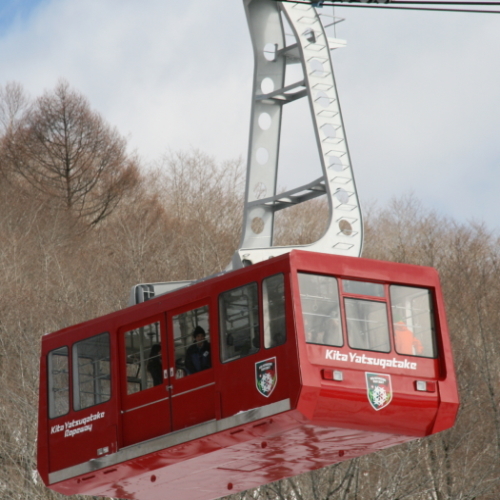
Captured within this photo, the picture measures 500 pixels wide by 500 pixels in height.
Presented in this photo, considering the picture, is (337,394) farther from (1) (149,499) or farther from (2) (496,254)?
(2) (496,254)

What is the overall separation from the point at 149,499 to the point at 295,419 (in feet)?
14.4

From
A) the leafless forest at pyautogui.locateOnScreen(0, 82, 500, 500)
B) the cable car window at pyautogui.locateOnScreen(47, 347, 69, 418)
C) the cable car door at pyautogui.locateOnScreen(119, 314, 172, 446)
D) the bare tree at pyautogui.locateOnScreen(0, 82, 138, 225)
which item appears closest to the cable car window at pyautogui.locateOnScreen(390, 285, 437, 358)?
the cable car door at pyautogui.locateOnScreen(119, 314, 172, 446)

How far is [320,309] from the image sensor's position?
13383 mm

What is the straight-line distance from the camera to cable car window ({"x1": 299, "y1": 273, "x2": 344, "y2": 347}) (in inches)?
520

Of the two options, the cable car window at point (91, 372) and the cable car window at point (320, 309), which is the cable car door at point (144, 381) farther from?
the cable car window at point (320, 309)

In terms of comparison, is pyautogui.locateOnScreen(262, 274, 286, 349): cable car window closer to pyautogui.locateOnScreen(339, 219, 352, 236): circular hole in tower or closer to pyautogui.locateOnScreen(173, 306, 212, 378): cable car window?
pyautogui.locateOnScreen(173, 306, 212, 378): cable car window

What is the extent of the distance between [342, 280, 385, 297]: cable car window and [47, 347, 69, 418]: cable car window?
433 centimetres

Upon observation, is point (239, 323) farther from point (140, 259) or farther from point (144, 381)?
point (140, 259)

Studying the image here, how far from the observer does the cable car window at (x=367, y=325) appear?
13.5 meters

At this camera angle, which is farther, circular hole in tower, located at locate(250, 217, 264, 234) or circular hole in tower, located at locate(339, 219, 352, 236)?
circular hole in tower, located at locate(250, 217, 264, 234)

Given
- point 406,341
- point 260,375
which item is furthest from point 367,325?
point 260,375

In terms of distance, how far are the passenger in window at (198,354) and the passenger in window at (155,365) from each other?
440 millimetres

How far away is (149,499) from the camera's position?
54.4 ft

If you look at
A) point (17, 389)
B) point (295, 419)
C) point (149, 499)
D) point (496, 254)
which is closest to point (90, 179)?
point (496, 254)
